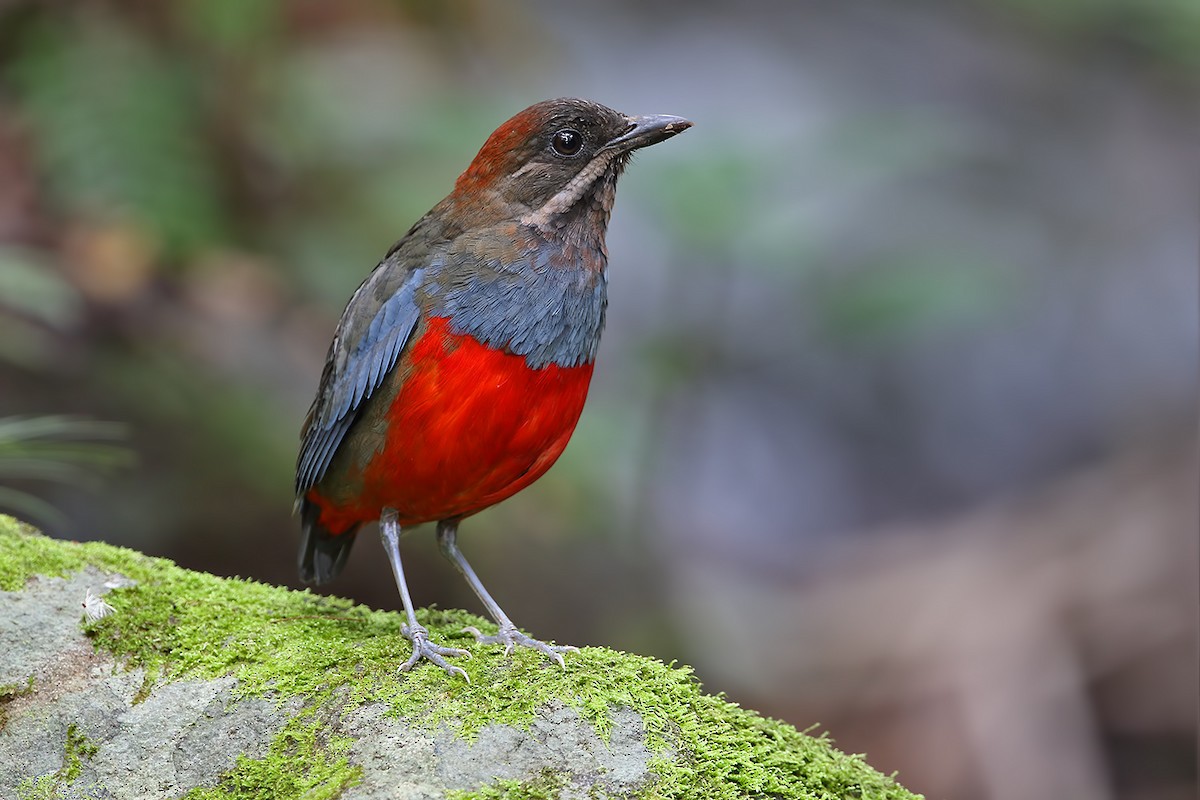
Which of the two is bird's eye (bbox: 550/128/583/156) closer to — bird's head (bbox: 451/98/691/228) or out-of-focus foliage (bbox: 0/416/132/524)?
bird's head (bbox: 451/98/691/228)

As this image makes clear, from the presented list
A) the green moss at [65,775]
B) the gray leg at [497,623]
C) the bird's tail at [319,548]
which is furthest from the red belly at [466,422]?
the green moss at [65,775]

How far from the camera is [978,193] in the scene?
11.1 metres

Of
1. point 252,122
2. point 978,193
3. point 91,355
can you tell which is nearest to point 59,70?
point 252,122

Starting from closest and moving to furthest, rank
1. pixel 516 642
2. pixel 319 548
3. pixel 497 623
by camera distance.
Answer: pixel 516 642, pixel 497 623, pixel 319 548

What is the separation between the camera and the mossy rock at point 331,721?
3.02 metres

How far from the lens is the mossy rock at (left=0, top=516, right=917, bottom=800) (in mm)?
3021

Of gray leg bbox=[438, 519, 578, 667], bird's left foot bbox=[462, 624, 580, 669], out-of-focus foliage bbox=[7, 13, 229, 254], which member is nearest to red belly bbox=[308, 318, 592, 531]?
gray leg bbox=[438, 519, 578, 667]

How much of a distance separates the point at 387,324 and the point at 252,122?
4786 mm

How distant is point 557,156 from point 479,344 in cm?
76

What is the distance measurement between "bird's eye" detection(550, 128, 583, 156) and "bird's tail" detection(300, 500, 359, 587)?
153cm

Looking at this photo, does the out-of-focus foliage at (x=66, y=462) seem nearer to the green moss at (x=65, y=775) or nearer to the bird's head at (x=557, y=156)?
the green moss at (x=65, y=775)

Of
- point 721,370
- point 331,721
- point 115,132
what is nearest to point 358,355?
point 331,721

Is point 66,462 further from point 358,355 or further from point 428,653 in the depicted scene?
point 428,653

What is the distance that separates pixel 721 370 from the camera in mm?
9859
